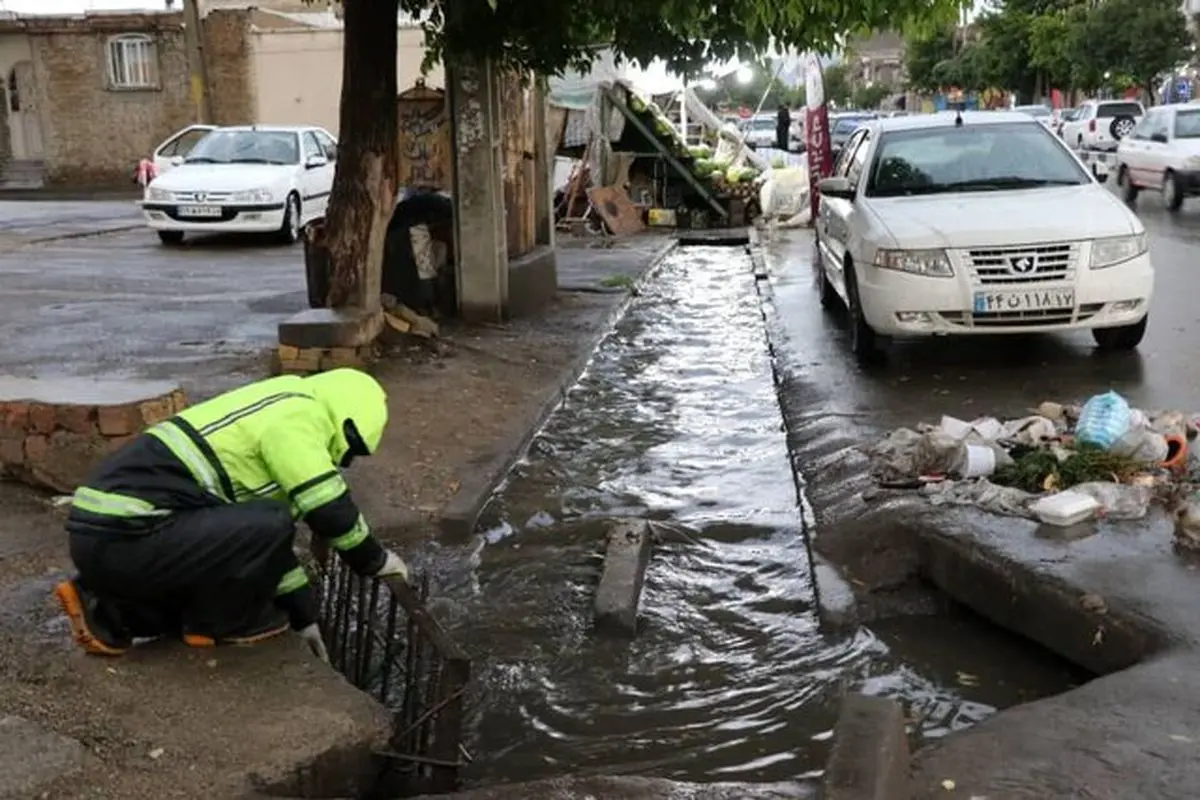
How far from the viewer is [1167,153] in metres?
19.6

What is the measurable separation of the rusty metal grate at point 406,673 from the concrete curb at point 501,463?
108 cm

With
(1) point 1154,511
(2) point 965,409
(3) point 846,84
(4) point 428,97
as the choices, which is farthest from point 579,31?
(3) point 846,84

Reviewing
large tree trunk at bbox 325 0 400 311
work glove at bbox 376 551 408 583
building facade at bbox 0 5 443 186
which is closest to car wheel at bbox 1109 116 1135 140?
building facade at bbox 0 5 443 186

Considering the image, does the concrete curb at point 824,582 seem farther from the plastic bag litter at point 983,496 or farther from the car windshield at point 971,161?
the car windshield at point 971,161

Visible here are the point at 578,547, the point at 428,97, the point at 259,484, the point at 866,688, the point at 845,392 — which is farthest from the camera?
the point at 428,97

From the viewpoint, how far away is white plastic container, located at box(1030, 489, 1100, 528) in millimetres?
5336

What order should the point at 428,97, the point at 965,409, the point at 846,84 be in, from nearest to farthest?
1. the point at 965,409
2. the point at 428,97
3. the point at 846,84

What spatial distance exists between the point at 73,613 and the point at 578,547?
8.12ft

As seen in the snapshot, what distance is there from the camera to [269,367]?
856cm

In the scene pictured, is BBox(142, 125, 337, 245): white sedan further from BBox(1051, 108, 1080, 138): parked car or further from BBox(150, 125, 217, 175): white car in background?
BBox(1051, 108, 1080, 138): parked car

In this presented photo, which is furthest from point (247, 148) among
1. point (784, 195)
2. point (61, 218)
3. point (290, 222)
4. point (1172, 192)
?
point (1172, 192)

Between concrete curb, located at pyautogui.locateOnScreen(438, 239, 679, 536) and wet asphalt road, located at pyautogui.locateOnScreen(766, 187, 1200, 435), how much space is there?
1.61 meters

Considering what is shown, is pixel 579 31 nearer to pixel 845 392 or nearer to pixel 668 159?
pixel 845 392

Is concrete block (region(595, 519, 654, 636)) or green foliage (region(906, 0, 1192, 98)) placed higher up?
green foliage (region(906, 0, 1192, 98))
